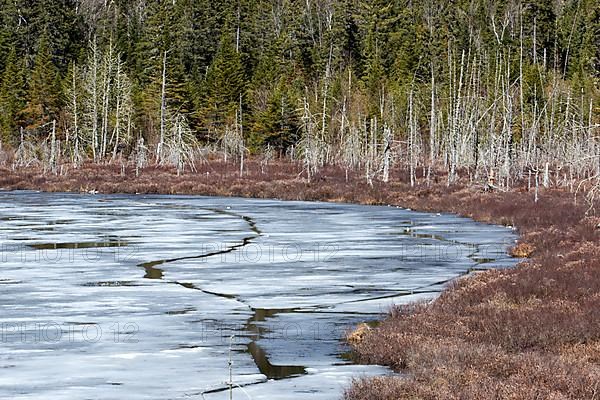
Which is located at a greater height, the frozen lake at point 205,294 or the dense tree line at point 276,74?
the dense tree line at point 276,74

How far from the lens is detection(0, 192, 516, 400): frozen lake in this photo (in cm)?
1230

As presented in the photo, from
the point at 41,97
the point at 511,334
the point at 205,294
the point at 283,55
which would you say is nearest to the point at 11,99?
the point at 41,97

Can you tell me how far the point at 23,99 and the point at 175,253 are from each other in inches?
3028

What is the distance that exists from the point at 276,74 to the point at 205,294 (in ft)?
278

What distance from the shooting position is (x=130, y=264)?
79.2ft

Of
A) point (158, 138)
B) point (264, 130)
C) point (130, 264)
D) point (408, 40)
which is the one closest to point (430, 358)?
point (130, 264)

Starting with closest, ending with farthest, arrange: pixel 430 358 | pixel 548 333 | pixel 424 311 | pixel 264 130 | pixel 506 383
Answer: pixel 506 383, pixel 430 358, pixel 548 333, pixel 424 311, pixel 264 130

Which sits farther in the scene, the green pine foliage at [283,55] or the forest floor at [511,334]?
the green pine foliage at [283,55]

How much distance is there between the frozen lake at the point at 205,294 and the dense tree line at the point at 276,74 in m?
35.6

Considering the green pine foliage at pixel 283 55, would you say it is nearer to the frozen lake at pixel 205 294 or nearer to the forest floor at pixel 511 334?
the frozen lake at pixel 205 294

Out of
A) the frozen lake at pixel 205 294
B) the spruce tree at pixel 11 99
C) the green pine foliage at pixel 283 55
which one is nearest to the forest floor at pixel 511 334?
the frozen lake at pixel 205 294

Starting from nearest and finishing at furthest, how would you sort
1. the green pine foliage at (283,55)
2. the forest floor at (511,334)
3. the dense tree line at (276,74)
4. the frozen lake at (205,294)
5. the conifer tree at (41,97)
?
1. the forest floor at (511,334)
2. the frozen lake at (205,294)
3. the dense tree line at (276,74)
4. the green pine foliage at (283,55)
5. the conifer tree at (41,97)

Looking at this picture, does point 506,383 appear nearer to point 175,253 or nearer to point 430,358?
point 430,358

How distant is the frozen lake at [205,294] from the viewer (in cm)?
1230
